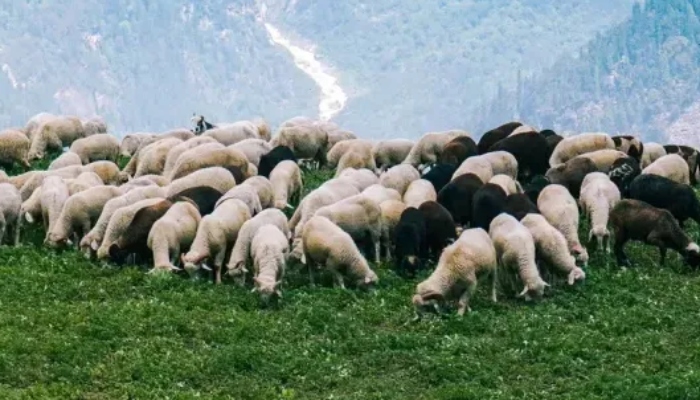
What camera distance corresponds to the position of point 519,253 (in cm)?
2395

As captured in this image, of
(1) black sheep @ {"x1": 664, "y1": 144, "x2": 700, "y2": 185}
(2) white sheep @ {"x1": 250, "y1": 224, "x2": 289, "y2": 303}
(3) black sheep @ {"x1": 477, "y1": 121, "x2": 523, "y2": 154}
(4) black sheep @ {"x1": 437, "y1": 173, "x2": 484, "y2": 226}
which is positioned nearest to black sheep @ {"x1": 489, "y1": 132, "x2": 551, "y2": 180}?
(3) black sheep @ {"x1": 477, "y1": 121, "x2": 523, "y2": 154}

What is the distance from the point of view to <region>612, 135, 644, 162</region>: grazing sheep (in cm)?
3466

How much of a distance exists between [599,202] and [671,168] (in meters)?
5.03

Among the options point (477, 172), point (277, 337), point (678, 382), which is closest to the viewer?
point (678, 382)

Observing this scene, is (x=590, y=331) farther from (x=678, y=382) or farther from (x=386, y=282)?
(x=386, y=282)

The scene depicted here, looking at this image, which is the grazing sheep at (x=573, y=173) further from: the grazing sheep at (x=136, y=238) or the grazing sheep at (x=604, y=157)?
the grazing sheep at (x=136, y=238)

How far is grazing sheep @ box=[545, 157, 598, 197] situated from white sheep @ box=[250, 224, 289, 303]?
27.7 ft

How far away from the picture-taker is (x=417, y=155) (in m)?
35.9

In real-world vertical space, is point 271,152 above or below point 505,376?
above

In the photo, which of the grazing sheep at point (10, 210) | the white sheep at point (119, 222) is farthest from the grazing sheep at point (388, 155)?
the grazing sheep at point (10, 210)

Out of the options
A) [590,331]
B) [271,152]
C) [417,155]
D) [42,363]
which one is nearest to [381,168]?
[417,155]

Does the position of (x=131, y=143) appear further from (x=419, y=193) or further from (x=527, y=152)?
(x=419, y=193)

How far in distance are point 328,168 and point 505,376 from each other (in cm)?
1844

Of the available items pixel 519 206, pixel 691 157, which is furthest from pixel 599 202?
pixel 691 157
